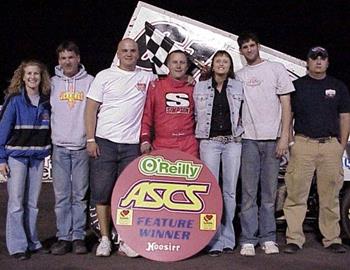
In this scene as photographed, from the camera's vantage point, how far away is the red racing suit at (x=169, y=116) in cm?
729

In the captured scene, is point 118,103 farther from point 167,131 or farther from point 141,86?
point 167,131

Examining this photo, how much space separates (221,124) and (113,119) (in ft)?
3.10

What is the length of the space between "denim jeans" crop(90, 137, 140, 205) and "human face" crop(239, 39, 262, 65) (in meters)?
1.27

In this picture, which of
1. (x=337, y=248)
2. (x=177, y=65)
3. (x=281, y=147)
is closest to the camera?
(x=177, y=65)

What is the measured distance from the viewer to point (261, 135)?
7.38m

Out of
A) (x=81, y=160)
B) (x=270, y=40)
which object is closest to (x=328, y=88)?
(x=81, y=160)

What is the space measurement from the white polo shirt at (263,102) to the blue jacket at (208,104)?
0.08 m

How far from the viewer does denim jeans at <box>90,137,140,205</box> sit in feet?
23.9

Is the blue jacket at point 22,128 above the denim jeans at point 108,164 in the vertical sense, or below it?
above

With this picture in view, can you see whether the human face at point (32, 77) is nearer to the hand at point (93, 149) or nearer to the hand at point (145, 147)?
the hand at point (93, 149)

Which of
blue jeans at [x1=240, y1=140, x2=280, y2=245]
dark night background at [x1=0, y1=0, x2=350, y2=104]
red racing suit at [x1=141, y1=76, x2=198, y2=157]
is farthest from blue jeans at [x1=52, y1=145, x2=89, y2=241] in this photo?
dark night background at [x1=0, y1=0, x2=350, y2=104]

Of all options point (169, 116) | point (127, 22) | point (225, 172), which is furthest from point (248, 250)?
point (127, 22)

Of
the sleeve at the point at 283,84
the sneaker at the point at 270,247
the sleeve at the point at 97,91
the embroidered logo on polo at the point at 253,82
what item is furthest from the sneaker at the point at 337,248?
the sleeve at the point at 97,91

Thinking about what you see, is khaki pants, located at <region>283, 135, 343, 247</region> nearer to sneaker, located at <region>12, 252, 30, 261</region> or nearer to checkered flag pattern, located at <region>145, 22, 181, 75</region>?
checkered flag pattern, located at <region>145, 22, 181, 75</region>
